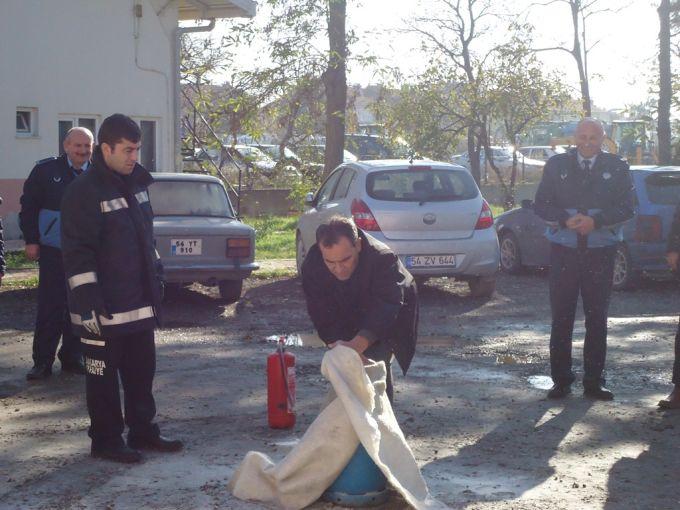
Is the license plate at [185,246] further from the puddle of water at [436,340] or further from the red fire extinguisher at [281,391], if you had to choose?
the red fire extinguisher at [281,391]

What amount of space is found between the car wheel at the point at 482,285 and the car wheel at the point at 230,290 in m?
2.86

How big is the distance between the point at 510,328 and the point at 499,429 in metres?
4.41

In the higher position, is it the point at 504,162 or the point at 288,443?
the point at 504,162

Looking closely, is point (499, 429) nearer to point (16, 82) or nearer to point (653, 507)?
point (653, 507)

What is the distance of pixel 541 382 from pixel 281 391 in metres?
2.60

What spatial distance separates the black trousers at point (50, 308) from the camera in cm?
845

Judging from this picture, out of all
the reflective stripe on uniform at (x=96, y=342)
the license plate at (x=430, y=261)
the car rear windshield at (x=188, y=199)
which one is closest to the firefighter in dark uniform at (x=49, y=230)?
the reflective stripe on uniform at (x=96, y=342)

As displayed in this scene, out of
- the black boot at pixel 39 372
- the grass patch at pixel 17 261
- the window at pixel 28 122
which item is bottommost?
the black boot at pixel 39 372

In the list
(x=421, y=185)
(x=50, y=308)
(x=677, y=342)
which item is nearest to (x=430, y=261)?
(x=421, y=185)

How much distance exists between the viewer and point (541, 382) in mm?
8602

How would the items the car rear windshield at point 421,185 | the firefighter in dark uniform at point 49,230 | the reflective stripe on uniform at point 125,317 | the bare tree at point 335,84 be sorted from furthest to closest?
the bare tree at point 335,84, the car rear windshield at point 421,185, the firefighter in dark uniform at point 49,230, the reflective stripe on uniform at point 125,317

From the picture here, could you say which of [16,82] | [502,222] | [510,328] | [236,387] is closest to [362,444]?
[236,387]

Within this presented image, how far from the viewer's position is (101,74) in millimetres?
19312

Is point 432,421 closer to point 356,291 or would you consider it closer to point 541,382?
point 541,382
